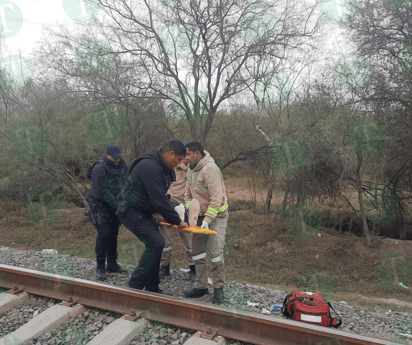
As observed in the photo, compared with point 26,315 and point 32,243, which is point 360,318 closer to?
point 26,315

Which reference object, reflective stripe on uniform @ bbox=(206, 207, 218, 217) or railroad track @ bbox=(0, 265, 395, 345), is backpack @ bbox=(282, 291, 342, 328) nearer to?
railroad track @ bbox=(0, 265, 395, 345)

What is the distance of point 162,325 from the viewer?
3.65 meters

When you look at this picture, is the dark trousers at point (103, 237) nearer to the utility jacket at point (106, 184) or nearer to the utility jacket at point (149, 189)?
the utility jacket at point (106, 184)

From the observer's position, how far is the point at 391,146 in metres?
9.71

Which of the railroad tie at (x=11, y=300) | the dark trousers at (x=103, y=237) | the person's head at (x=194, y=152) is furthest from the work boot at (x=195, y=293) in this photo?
the railroad tie at (x=11, y=300)

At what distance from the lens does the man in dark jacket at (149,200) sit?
14.0ft

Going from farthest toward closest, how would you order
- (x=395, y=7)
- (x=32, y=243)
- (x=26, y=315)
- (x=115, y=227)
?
(x=32, y=243), (x=395, y=7), (x=115, y=227), (x=26, y=315)

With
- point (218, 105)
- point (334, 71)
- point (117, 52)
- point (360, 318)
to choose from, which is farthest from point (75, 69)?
point (360, 318)

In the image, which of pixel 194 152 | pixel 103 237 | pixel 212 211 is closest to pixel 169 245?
pixel 103 237

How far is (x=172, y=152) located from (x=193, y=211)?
813 mm

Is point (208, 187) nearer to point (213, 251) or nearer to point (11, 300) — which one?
point (213, 251)

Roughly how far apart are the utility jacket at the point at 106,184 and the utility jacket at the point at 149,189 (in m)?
0.86

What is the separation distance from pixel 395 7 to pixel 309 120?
3963 mm

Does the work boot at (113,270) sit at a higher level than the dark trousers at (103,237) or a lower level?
lower
